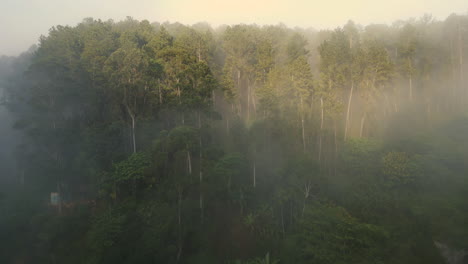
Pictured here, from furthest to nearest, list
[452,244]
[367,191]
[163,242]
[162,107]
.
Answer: [162,107], [367,191], [163,242], [452,244]

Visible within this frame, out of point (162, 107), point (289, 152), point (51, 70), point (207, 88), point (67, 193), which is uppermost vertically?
point (51, 70)

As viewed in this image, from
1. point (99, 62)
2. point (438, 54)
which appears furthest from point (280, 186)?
point (438, 54)

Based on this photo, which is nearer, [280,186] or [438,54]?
[280,186]

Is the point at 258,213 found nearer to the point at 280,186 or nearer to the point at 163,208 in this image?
the point at 280,186

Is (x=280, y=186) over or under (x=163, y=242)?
over

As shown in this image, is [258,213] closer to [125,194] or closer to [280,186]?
[280,186]

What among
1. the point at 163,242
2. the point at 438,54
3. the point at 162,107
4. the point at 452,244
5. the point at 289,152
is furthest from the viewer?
the point at 438,54
